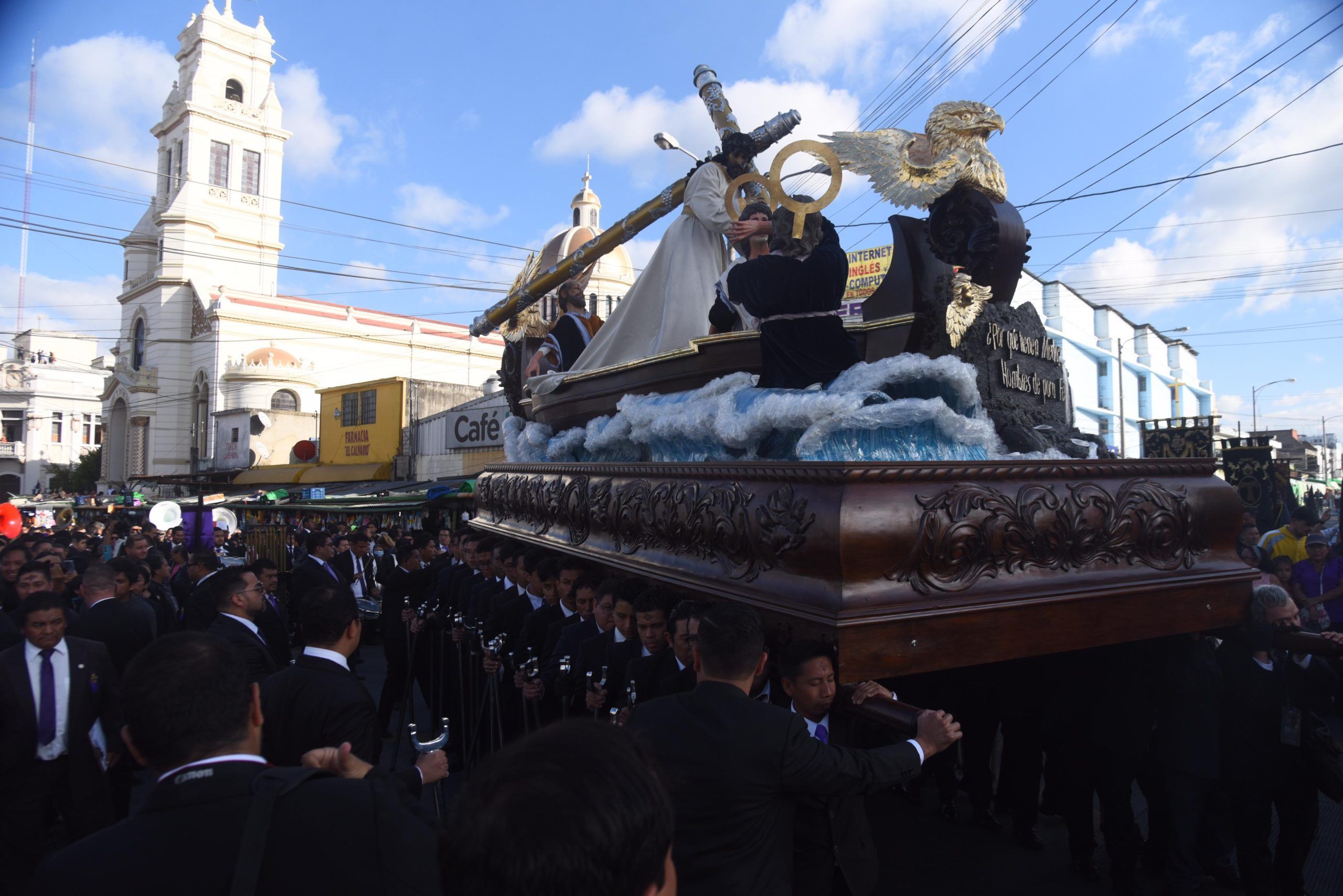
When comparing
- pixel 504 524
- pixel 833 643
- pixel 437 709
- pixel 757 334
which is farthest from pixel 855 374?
pixel 437 709

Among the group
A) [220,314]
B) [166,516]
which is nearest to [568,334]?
[166,516]

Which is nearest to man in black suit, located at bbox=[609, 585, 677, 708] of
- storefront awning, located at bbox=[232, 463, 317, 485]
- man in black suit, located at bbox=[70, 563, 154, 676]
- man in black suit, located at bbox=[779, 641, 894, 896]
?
man in black suit, located at bbox=[779, 641, 894, 896]

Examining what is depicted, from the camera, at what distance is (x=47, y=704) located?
372cm

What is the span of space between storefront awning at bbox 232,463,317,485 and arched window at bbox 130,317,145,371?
13759mm

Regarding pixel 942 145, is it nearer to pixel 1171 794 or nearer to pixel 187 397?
pixel 1171 794

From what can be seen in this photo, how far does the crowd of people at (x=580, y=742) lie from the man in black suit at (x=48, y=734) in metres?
0.01

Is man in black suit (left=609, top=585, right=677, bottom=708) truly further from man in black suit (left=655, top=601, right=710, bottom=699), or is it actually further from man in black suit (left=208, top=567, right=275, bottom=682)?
man in black suit (left=208, top=567, right=275, bottom=682)

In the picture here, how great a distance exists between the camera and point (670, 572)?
3486 millimetres

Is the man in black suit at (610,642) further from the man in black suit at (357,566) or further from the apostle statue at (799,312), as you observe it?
the man in black suit at (357,566)

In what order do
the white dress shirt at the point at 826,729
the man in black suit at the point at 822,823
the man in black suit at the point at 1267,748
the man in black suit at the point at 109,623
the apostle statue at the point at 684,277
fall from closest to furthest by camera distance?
the white dress shirt at the point at 826,729, the man in black suit at the point at 822,823, the man in black suit at the point at 1267,748, the man in black suit at the point at 109,623, the apostle statue at the point at 684,277

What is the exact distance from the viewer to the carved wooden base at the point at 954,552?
2.60 m

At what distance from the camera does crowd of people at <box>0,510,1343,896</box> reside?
1.31m

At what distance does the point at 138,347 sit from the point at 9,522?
3139 cm

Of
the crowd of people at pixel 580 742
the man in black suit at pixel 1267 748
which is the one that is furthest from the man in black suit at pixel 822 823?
the man in black suit at pixel 1267 748
